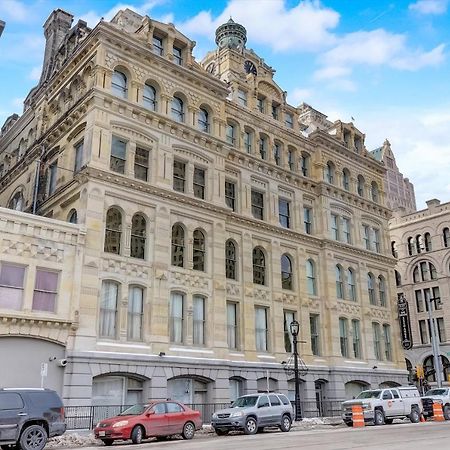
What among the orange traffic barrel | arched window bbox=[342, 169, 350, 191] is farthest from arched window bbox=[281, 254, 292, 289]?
the orange traffic barrel

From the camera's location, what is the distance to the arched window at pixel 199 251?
30.6 meters

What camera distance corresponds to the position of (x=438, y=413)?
97.2ft

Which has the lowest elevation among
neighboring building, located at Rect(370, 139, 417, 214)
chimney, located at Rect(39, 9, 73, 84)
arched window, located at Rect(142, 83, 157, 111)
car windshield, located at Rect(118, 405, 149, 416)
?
car windshield, located at Rect(118, 405, 149, 416)

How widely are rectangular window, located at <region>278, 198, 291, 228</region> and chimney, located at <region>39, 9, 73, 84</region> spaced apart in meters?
19.6

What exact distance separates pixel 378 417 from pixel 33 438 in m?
17.6

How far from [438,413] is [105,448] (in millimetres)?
19981

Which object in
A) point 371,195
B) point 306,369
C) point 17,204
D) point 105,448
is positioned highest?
point 371,195

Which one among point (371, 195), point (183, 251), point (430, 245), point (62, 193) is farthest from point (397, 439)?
point (430, 245)

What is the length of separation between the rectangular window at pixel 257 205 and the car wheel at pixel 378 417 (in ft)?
47.7

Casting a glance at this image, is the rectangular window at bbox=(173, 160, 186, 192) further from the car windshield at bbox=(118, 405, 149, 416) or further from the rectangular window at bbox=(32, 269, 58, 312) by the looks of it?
the car windshield at bbox=(118, 405, 149, 416)

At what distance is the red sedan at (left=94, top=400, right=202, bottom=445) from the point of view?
19156mm

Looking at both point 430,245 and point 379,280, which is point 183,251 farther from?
point 430,245

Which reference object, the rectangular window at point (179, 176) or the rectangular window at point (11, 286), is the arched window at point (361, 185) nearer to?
the rectangular window at point (179, 176)

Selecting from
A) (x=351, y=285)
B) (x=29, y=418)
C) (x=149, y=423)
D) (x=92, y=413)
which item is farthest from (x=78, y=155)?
(x=351, y=285)
